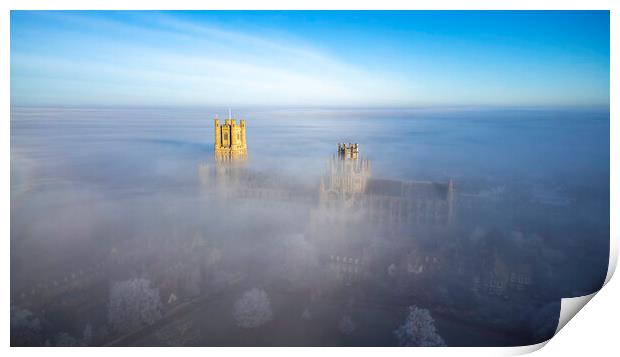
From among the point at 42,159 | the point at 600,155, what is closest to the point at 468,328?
the point at 600,155

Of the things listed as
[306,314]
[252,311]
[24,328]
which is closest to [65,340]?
[24,328]

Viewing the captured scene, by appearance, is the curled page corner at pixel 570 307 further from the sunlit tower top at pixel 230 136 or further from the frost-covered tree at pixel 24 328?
the frost-covered tree at pixel 24 328

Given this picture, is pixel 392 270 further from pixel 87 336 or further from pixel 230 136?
pixel 87 336

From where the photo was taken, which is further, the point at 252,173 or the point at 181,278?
the point at 252,173

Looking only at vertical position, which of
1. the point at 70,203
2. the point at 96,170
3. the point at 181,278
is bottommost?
the point at 181,278

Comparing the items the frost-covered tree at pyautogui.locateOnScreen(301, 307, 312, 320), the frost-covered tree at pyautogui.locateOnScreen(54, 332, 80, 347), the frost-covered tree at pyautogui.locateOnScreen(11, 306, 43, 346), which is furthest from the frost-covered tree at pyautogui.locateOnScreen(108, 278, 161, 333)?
the frost-covered tree at pyautogui.locateOnScreen(301, 307, 312, 320)

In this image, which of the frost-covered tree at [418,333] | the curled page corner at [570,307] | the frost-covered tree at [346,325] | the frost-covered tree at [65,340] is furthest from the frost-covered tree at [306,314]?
the curled page corner at [570,307]
